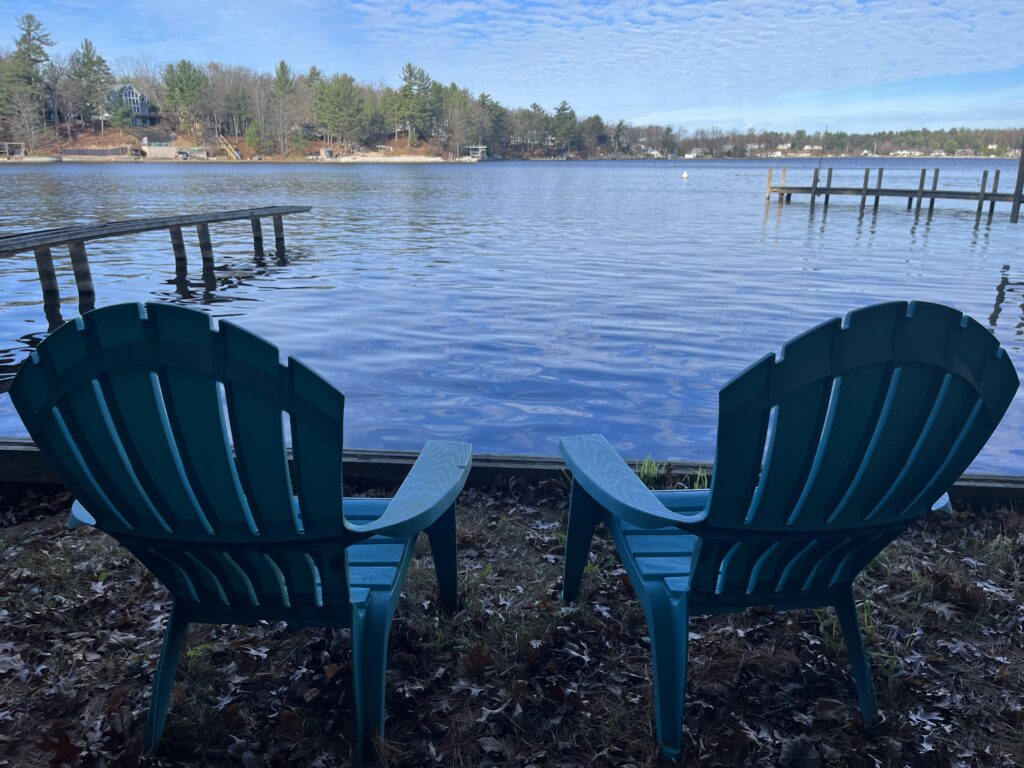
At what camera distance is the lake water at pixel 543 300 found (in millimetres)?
7395

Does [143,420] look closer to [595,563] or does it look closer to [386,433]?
[595,563]

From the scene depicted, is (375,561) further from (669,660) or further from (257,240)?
(257,240)

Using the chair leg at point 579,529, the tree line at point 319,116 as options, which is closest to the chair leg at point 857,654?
the chair leg at point 579,529

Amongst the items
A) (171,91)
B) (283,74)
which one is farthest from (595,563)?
(283,74)

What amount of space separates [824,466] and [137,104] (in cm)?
14791

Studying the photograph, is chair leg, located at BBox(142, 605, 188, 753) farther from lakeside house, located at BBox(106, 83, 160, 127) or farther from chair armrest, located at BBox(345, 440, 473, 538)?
lakeside house, located at BBox(106, 83, 160, 127)

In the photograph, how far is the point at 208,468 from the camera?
192cm

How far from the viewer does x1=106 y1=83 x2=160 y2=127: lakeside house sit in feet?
401

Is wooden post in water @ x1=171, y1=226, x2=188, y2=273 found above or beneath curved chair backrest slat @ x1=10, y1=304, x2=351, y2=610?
beneath

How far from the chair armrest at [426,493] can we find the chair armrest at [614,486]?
428mm

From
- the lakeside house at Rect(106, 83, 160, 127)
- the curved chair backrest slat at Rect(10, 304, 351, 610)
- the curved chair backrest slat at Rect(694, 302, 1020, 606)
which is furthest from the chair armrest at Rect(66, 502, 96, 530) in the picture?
the lakeside house at Rect(106, 83, 160, 127)

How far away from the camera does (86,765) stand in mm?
2221

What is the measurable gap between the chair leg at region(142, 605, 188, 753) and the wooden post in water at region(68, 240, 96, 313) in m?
12.6

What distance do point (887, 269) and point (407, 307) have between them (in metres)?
11.2
